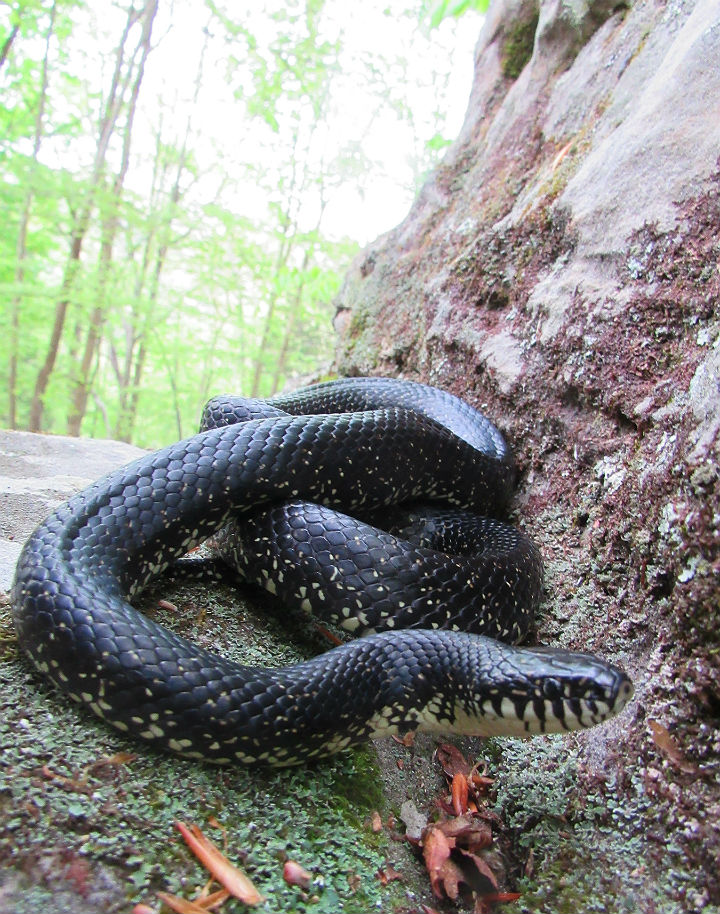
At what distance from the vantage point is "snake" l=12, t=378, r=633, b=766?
6.59 ft

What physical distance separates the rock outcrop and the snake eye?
0.28 m

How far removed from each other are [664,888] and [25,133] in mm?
14000

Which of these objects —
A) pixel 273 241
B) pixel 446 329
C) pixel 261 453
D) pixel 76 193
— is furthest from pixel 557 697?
pixel 273 241

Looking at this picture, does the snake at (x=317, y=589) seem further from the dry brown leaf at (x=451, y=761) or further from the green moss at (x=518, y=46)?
the green moss at (x=518, y=46)

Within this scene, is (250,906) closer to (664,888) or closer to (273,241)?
(664,888)

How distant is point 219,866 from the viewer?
1723mm

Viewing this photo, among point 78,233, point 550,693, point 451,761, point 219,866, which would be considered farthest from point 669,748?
point 78,233

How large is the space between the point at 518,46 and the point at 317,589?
6.05 metres

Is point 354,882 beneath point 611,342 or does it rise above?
beneath

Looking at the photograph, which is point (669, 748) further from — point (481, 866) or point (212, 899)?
point (212, 899)

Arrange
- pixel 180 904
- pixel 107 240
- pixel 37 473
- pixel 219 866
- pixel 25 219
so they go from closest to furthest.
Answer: pixel 180 904, pixel 219 866, pixel 37 473, pixel 107 240, pixel 25 219

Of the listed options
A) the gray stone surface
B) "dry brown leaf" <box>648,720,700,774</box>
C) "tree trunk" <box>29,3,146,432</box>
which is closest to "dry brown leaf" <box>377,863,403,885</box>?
"dry brown leaf" <box>648,720,700,774</box>

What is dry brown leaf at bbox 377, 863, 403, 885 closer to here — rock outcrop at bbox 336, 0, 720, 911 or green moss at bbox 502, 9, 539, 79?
rock outcrop at bbox 336, 0, 720, 911

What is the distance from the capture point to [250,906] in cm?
165
